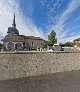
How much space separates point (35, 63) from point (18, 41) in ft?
111

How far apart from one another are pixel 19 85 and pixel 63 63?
12238 millimetres

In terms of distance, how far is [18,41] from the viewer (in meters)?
64.8

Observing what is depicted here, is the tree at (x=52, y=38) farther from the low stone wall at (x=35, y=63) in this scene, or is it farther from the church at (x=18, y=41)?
the low stone wall at (x=35, y=63)

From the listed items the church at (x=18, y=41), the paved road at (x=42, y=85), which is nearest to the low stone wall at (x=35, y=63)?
the paved road at (x=42, y=85)

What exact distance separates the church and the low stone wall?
2533 centimetres

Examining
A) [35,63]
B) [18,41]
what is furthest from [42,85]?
[18,41]

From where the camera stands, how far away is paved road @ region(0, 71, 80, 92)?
23069 mm

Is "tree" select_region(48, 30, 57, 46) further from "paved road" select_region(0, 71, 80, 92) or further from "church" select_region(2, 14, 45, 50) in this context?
"paved road" select_region(0, 71, 80, 92)

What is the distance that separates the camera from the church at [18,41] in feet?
209

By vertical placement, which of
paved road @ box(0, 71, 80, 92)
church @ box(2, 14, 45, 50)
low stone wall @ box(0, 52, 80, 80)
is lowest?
paved road @ box(0, 71, 80, 92)

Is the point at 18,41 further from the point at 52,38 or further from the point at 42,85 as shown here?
the point at 42,85

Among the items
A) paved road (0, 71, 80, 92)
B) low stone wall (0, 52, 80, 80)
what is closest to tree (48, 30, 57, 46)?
low stone wall (0, 52, 80, 80)

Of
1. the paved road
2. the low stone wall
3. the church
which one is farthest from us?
the church

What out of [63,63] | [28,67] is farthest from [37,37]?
[28,67]
